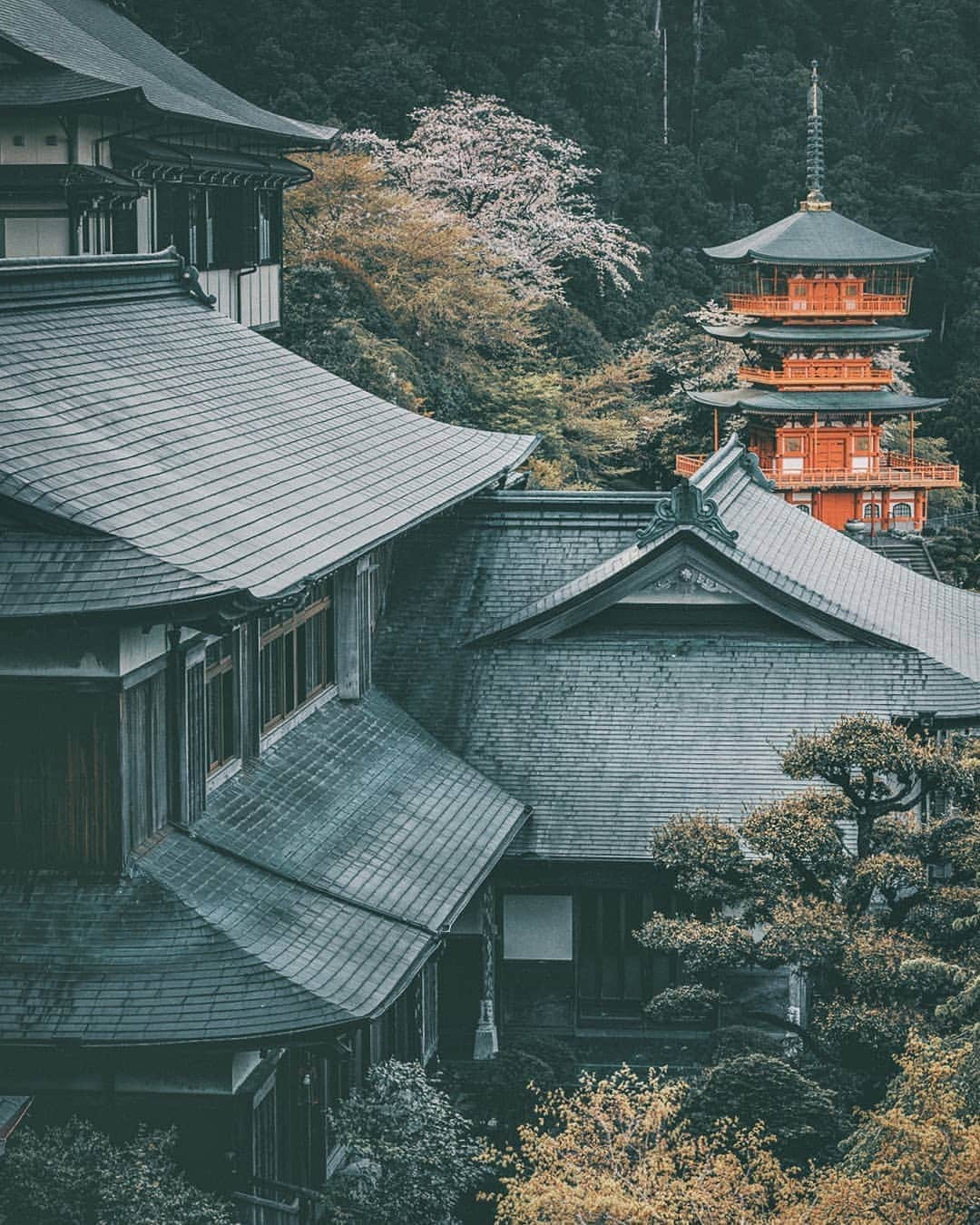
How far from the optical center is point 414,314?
46.3 meters

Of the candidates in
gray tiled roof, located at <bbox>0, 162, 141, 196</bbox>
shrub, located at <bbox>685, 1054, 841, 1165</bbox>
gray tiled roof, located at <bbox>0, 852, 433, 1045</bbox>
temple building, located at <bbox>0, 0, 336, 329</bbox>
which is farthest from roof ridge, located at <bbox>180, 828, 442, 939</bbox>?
gray tiled roof, located at <bbox>0, 162, 141, 196</bbox>

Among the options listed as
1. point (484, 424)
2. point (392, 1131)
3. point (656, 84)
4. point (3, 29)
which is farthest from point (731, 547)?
point (656, 84)

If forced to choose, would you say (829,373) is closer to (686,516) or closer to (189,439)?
(686,516)

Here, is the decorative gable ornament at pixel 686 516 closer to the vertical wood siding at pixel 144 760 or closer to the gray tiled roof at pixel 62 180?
the vertical wood siding at pixel 144 760

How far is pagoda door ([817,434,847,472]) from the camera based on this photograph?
2432 inches

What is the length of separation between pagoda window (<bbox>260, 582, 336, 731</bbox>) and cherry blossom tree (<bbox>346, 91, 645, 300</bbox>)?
36050 millimetres

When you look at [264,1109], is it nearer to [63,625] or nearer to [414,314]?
[63,625]

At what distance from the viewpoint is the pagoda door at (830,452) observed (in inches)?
2432

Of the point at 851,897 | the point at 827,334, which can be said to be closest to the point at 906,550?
the point at 827,334

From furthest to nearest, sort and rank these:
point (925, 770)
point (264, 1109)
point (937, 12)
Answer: point (937, 12) → point (925, 770) → point (264, 1109)

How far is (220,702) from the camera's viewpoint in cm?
1525

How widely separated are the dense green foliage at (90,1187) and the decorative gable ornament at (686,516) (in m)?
10.5

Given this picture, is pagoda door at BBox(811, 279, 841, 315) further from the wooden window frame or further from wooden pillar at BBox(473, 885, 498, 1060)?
wooden pillar at BBox(473, 885, 498, 1060)

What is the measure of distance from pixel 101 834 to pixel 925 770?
678cm
